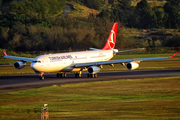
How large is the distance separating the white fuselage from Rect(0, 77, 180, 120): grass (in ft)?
23.0

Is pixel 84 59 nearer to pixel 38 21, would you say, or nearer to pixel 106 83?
pixel 106 83

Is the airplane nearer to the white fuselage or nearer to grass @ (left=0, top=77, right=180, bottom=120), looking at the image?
the white fuselage

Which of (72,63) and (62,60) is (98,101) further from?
(72,63)

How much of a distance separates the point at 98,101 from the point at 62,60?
20742 mm

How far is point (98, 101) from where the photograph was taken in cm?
2944

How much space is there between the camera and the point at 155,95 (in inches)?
1266

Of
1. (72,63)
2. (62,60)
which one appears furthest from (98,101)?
(72,63)

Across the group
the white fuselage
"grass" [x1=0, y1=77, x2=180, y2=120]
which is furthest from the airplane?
"grass" [x1=0, y1=77, x2=180, y2=120]

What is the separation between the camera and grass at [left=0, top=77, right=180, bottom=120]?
23750 millimetres

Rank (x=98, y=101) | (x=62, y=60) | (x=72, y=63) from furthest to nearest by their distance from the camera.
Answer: (x=72, y=63) < (x=62, y=60) < (x=98, y=101)

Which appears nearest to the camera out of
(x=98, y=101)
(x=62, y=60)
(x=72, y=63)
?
(x=98, y=101)

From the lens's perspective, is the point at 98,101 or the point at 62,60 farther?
the point at 62,60

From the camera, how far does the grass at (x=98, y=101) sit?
2375 cm

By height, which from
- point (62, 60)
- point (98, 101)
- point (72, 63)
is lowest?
point (98, 101)
